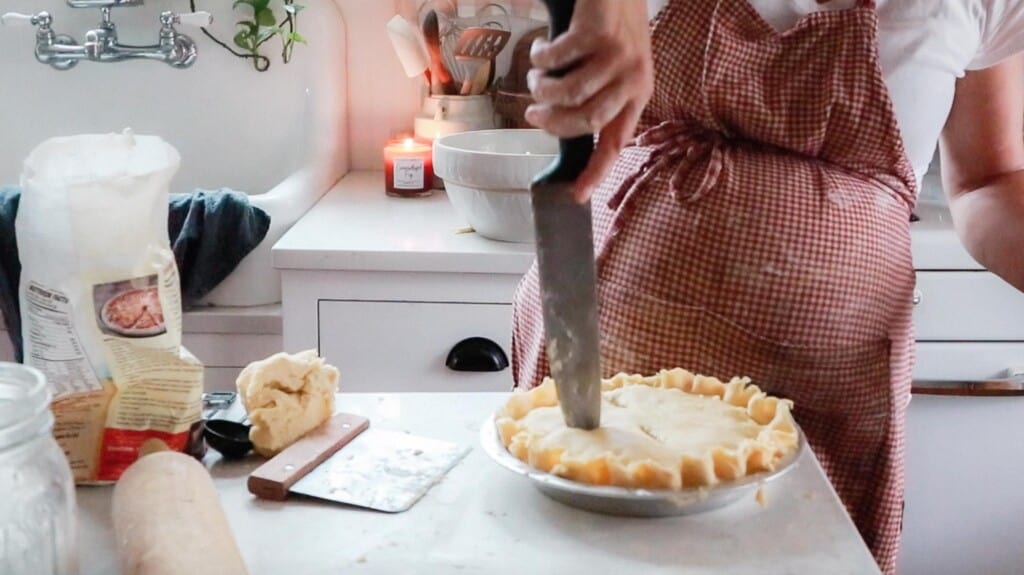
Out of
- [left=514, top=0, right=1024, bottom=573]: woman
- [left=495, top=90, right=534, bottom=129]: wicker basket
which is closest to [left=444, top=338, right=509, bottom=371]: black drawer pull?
[left=495, top=90, right=534, bottom=129]: wicker basket

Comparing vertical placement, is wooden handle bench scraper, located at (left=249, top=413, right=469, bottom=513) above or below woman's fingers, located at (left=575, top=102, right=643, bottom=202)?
below

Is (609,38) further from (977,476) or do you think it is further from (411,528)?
(977,476)

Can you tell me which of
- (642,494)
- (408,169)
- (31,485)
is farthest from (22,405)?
(408,169)

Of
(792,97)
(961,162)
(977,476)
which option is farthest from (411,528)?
(977,476)

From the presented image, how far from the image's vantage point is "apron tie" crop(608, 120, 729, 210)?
2.63ft

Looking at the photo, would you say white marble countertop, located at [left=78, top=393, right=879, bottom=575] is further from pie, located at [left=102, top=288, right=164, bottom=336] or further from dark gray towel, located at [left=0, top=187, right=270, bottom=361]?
dark gray towel, located at [left=0, top=187, right=270, bottom=361]

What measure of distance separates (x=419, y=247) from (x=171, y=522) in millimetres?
872

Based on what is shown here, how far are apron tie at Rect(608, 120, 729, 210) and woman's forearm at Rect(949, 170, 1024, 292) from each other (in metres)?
0.30

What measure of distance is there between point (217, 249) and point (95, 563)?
3.02 ft

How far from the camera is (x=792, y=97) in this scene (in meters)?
0.80

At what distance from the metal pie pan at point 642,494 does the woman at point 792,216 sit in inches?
7.2

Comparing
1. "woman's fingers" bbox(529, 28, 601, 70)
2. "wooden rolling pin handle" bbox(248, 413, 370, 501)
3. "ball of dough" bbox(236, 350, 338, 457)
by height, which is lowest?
"wooden rolling pin handle" bbox(248, 413, 370, 501)

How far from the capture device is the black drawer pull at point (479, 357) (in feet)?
4.57

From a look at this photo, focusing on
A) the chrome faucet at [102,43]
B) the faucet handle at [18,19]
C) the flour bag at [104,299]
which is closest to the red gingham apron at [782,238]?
the flour bag at [104,299]
